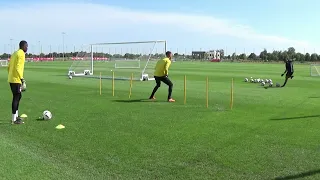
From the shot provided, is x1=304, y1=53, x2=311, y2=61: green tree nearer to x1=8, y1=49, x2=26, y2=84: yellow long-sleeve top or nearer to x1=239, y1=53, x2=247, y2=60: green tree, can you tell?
x1=239, y1=53, x2=247, y2=60: green tree

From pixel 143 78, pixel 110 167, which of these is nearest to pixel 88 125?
pixel 110 167

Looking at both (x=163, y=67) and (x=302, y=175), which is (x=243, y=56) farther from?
(x=302, y=175)

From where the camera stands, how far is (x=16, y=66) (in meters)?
9.95

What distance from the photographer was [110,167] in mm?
6352

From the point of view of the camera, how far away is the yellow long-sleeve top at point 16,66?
9820 millimetres

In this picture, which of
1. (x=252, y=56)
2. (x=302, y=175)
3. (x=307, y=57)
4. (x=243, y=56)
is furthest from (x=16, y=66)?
(x=243, y=56)

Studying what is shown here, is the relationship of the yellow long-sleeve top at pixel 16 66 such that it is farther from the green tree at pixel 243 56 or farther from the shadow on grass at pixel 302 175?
the green tree at pixel 243 56

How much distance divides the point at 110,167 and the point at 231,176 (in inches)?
78.7

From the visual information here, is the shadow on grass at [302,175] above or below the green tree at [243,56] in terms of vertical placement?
below

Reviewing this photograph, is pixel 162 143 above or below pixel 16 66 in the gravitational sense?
below

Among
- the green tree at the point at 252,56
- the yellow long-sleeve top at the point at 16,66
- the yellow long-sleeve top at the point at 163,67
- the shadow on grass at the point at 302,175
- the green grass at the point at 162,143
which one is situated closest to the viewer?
the shadow on grass at the point at 302,175

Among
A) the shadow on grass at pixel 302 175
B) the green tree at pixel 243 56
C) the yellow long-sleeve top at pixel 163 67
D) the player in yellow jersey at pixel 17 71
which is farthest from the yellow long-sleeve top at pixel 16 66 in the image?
the green tree at pixel 243 56

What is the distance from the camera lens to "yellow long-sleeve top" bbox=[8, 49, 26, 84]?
9820mm

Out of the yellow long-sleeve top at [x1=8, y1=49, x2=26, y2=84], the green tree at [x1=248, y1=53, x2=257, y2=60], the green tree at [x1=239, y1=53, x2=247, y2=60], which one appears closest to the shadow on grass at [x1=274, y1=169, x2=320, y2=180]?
the yellow long-sleeve top at [x1=8, y1=49, x2=26, y2=84]
